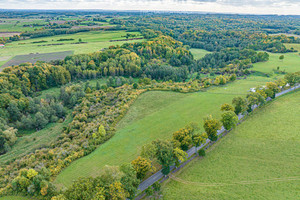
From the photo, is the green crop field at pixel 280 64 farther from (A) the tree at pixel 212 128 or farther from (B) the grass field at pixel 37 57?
(B) the grass field at pixel 37 57

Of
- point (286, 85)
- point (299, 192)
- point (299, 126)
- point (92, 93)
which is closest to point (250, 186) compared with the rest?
→ point (299, 192)

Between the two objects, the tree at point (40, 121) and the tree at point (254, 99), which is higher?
the tree at point (254, 99)

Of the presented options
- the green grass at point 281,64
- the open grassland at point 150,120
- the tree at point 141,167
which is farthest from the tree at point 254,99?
the green grass at point 281,64

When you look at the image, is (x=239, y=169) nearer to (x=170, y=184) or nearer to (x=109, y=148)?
(x=170, y=184)

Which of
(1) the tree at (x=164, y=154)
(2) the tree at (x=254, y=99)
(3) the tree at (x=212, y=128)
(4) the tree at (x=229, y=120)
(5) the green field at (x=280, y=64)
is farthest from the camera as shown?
(5) the green field at (x=280, y=64)

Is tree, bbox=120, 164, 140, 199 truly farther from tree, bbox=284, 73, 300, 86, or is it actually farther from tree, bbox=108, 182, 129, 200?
tree, bbox=284, 73, 300, 86
